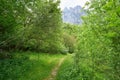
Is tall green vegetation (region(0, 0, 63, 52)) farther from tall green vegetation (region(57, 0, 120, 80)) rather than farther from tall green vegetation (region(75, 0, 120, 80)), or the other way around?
tall green vegetation (region(75, 0, 120, 80))

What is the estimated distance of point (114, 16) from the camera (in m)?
7.01

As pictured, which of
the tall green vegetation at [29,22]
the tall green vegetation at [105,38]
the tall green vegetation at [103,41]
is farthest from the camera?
the tall green vegetation at [29,22]

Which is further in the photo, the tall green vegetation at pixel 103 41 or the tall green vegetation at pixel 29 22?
the tall green vegetation at pixel 29 22

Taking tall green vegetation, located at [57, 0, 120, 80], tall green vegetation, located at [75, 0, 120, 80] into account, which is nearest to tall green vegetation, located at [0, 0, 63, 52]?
tall green vegetation, located at [57, 0, 120, 80]

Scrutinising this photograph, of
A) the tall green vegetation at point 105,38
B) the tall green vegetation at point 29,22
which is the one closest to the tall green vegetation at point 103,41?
the tall green vegetation at point 105,38

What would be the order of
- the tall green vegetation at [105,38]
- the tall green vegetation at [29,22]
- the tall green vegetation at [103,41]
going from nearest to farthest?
1. the tall green vegetation at [105,38]
2. the tall green vegetation at [103,41]
3. the tall green vegetation at [29,22]

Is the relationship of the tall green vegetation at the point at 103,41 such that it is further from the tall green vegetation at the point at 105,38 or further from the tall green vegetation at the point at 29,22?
the tall green vegetation at the point at 29,22

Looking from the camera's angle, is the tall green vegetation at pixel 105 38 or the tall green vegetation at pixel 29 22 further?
the tall green vegetation at pixel 29 22

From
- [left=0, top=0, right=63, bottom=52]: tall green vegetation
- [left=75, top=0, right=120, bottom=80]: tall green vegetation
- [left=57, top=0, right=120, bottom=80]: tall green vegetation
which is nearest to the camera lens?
[left=75, top=0, right=120, bottom=80]: tall green vegetation

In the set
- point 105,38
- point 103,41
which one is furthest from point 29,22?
point 105,38

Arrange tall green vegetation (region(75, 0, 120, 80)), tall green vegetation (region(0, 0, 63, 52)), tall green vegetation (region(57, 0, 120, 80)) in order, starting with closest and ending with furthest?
tall green vegetation (region(75, 0, 120, 80)) → tall green vegetation (region(57, 0, 120, 80)) → tall green vegetation (region(0, 0, 63, 52))

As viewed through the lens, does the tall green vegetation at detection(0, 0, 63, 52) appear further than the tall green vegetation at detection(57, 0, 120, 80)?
Yes

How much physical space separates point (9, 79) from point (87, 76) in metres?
7.79

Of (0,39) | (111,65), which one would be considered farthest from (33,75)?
(111,65)
